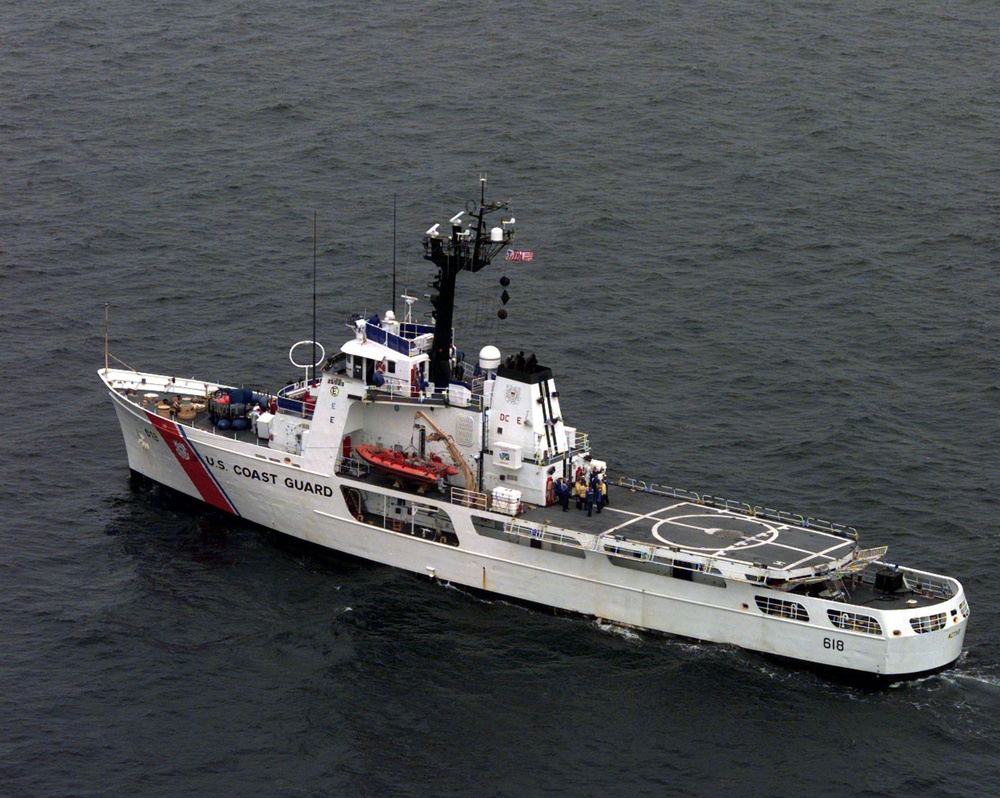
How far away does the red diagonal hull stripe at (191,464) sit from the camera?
7581 cm

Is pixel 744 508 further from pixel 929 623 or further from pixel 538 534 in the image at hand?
pixel 929 623

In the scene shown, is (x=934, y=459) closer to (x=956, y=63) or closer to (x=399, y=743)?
(x=399, y=743)

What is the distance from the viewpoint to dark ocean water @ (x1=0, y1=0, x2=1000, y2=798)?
59.5 metres

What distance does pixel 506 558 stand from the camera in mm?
68688

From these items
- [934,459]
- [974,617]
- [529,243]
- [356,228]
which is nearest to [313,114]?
[356,228]

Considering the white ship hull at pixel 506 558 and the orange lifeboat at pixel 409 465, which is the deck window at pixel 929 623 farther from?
the orange lifeboat at pixel 409 465

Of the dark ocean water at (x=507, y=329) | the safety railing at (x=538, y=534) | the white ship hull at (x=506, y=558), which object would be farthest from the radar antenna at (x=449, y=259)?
the dark ocean water at (x=507, y=329)

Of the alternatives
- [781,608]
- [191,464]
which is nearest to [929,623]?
[781,608]

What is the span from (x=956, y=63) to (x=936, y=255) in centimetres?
2675

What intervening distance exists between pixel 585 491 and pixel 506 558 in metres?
4.43

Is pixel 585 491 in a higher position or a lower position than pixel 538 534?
higher

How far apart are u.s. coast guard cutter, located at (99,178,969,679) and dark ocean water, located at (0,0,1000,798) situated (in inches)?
58.2

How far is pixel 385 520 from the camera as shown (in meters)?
72.2

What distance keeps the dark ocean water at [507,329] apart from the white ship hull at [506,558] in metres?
1.11
